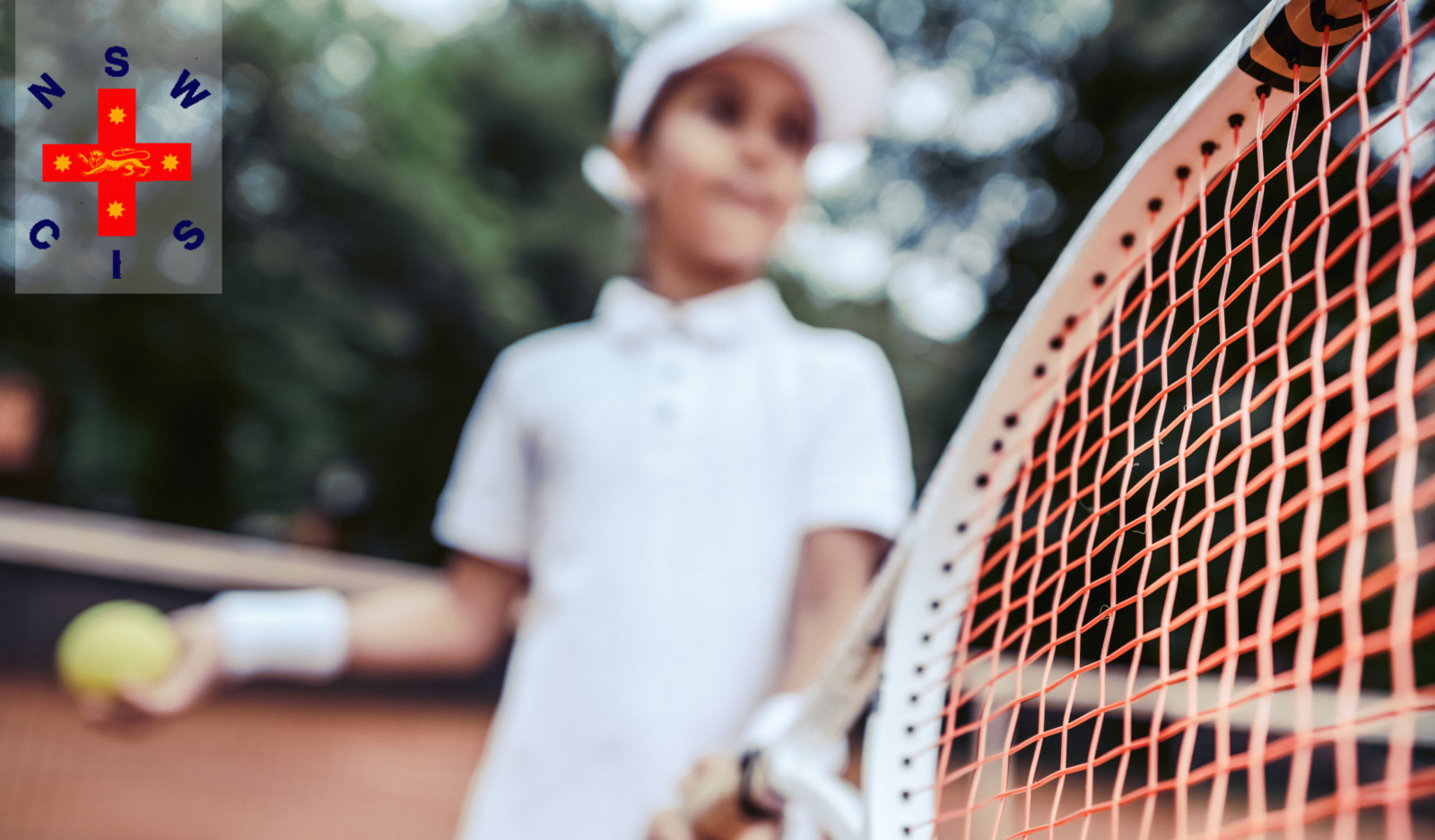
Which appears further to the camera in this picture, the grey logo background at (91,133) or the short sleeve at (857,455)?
the grey logo background at (91,133)

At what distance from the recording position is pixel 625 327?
1.25m

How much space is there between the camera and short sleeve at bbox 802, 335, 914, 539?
114 centimetres

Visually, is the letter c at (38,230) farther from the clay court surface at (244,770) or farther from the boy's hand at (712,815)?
the clay court surface at (244,770)

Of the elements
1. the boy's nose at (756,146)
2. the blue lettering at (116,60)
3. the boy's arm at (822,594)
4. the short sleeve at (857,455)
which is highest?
the blue lettering at (116,60)

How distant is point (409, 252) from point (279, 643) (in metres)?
8.66

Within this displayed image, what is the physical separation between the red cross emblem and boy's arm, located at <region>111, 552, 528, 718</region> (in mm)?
727

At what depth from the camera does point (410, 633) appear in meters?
1.26

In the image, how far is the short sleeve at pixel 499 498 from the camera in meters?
1.27

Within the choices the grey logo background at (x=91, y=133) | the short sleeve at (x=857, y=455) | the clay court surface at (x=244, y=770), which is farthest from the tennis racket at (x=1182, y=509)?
the clay court surface at (x=244, y=770)

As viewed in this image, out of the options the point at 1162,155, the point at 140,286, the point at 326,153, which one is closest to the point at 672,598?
the point at 1162,155

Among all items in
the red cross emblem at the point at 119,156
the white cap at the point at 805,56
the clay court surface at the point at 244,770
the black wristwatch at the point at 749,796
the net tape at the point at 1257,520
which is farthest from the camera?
the clay court surface at the point at 244,770

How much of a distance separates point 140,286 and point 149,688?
686 centimetres

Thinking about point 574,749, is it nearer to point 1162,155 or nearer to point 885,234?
point 1162,155

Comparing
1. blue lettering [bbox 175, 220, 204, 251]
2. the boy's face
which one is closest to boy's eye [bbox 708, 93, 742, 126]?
the boy's face
